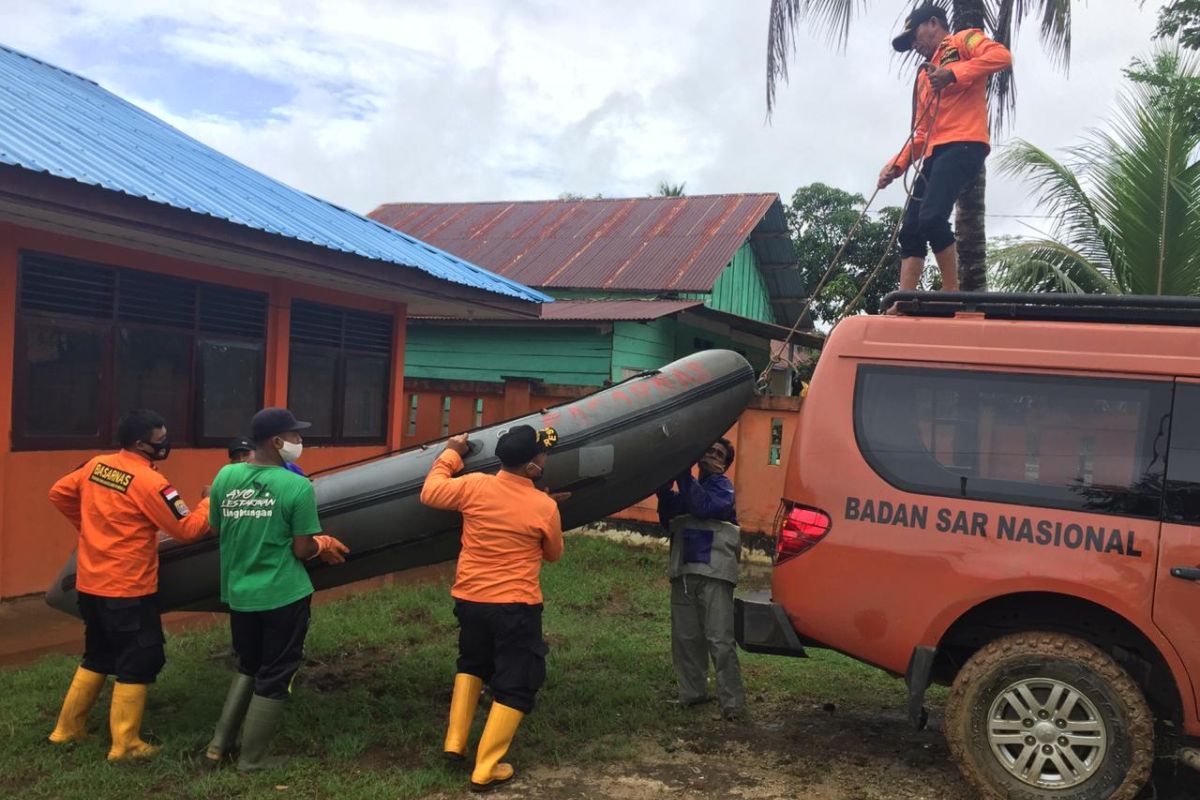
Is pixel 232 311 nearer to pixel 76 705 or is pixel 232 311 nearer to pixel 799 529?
pixel 76 705

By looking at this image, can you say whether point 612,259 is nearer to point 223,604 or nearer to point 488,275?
point 488,275

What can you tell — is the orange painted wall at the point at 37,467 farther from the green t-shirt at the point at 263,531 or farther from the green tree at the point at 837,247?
the green tree at the point at 837,247

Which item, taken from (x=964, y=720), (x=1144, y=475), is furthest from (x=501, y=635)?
(x=1144, y=475)

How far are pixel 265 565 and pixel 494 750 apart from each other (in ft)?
4.18

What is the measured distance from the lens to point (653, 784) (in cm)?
385

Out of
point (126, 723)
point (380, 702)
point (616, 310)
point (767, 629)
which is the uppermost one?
point (616, 310)

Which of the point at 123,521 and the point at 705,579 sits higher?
the point at 123,521

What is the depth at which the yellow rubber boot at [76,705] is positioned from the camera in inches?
159

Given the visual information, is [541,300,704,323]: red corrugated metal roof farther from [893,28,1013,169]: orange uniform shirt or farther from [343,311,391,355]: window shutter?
[893,28,1013,169]: orange uniform shirt

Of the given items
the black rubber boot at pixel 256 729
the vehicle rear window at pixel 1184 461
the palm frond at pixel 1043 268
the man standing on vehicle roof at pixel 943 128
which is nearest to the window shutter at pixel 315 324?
the black rubber boot at pixel 256 729

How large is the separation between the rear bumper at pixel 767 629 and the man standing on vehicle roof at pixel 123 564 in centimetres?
251

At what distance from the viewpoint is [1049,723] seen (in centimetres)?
351

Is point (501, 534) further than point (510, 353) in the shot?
No

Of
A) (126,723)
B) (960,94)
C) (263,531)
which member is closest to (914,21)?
(960,94)
